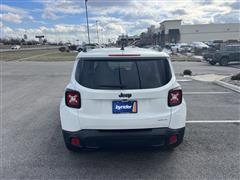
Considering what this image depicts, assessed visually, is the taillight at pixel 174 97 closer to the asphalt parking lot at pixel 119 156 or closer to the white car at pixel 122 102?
the white car at pixel 122 102

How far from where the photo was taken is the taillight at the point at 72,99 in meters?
3.29

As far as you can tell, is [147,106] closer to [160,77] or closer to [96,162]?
[160,77]

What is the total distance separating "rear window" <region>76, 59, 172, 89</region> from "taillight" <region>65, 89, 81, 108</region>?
168mm

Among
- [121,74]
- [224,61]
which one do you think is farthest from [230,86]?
[224,61]

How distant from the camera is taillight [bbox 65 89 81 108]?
3289mm

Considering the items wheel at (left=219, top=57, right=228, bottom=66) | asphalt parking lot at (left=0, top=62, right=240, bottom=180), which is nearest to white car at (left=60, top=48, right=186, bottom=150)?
asphalt parking lot at (left=0, top=62, right=240, bottom=180)

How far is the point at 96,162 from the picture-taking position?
3.79 meters

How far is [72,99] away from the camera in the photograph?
333 centimetres

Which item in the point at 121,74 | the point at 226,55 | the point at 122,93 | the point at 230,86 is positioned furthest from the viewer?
the point at 226,55

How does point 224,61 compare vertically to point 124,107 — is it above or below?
below

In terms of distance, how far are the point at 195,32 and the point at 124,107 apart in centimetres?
8497

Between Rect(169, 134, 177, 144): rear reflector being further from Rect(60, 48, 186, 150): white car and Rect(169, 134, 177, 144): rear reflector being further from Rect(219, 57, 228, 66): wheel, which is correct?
Rect(219, 57, 228, 66): wheel

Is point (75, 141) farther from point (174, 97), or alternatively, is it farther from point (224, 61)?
point (224, 61)

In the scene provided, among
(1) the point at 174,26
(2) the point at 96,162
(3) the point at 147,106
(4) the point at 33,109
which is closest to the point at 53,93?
(4) the point at 33,109
